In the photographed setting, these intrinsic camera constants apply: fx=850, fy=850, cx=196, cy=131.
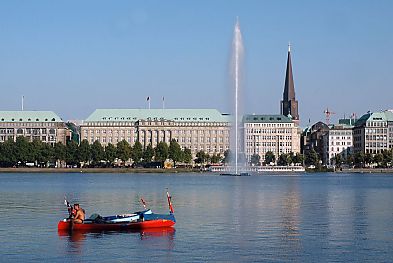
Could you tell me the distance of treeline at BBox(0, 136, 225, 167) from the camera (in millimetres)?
182000

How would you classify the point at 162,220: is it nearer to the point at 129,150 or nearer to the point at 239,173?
the point at 239,173

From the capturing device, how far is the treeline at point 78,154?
597ft

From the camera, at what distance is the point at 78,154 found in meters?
186

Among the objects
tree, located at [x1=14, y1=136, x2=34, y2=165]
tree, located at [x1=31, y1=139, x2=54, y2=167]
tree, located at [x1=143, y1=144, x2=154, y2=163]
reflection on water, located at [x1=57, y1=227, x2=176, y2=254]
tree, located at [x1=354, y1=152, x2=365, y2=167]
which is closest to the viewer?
reflection on water, located at [x1=57, y1=227, x2=176, y2=254]

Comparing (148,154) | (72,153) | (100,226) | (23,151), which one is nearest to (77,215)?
(100,226)

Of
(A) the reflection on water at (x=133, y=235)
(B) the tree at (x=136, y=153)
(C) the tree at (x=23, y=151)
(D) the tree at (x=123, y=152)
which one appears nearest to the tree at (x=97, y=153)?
(D) the tree at (x=123, y=152)

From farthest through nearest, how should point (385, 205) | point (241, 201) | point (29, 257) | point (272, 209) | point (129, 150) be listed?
point (129, 150) < point (241, 201) < point (385, 205) < point (272, 209) < point (29, 257)

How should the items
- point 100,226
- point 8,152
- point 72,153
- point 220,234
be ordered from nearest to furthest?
point 220,234
point 100,226
point 8,152
point 72,153

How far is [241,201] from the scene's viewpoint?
230ft

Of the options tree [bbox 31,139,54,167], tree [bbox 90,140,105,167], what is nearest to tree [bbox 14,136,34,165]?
tree [bbox 31,139,54,167]

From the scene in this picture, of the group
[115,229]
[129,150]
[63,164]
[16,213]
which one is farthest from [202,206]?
[63,164]

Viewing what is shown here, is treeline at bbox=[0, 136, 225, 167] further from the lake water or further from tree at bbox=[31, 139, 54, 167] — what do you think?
the lake water

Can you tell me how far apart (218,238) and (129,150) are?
14728 cm

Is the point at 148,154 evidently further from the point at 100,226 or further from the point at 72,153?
the point at 100,226
